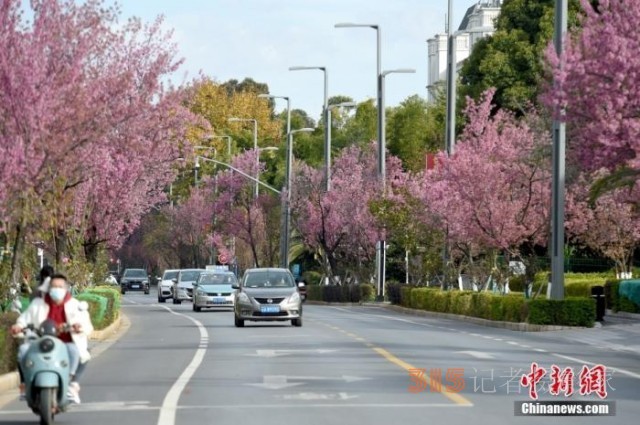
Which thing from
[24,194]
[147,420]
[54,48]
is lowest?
[147,420]

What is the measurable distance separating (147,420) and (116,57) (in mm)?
19965

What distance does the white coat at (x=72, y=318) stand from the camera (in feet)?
57.0

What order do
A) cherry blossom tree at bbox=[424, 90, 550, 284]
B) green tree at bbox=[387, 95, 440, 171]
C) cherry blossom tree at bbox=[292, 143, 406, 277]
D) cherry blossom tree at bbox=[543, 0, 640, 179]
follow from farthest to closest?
green tree at bbox=[387, 95, 440, 171] < cherry blossom tree at bbox=[292, 143, 406, 277] < cherry blossom tree at bbox=[424, 90, 550, 284] < cherry blossom tree at bbox=[543, 0, 640, 179]

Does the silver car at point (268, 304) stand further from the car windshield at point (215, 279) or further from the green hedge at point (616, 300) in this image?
the car windshield at point (215, 279)

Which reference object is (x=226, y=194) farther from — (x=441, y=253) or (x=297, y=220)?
(x=441, y=253)

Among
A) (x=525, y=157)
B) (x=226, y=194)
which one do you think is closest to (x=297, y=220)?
(x=226, y=194)

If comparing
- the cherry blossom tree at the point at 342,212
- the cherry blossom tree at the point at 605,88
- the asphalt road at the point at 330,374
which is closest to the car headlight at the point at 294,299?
the asphalt road at the point at 330,374

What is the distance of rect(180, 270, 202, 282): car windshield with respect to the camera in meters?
75.7

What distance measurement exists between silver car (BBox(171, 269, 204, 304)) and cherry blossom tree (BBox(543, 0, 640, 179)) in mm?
42626

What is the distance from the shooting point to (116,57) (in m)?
36.6

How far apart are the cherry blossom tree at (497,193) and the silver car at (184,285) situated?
20.6 metres

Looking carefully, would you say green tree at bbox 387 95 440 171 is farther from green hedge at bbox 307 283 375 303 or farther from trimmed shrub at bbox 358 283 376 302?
trimmed shrub at bbox 358 283 376 302

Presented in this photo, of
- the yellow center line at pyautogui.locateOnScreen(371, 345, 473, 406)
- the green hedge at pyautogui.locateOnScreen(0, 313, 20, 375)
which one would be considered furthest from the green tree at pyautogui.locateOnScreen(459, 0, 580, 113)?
the green hedge at pyautogui.locateOnScreen(0, 313, 20, 375)

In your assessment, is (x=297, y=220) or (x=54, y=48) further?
(x=297, y=220)
